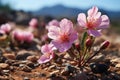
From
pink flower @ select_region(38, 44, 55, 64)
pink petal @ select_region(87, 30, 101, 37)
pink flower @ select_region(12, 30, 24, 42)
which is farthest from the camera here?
pink flower @ select_region(12, 30, 24, 42)

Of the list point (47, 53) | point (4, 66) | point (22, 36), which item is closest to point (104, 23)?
point (47, 53)

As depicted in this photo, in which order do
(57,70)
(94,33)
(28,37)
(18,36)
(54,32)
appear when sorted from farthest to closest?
(28,37)
(18,36)
(57,70)
(54,32)
(94,33)

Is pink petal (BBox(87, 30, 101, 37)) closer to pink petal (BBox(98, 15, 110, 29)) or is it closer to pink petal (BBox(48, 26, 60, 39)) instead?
pink petal (BBox(98, 15, 110, 29))

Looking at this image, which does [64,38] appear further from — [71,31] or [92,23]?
[92,23]

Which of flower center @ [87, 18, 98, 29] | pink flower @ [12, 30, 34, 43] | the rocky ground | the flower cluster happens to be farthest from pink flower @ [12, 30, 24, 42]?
flower center @ [87, 18, 98, 29]

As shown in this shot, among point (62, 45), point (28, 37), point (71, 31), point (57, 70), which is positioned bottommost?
point (57, 70)

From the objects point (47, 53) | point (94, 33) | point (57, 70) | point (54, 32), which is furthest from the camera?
point (57, 70)

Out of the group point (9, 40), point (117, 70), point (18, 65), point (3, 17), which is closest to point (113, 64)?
point (117, 70)

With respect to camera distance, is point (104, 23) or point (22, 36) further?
point (22, 36)

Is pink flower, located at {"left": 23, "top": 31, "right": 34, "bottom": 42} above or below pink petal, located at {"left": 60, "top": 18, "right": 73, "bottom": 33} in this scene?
above
